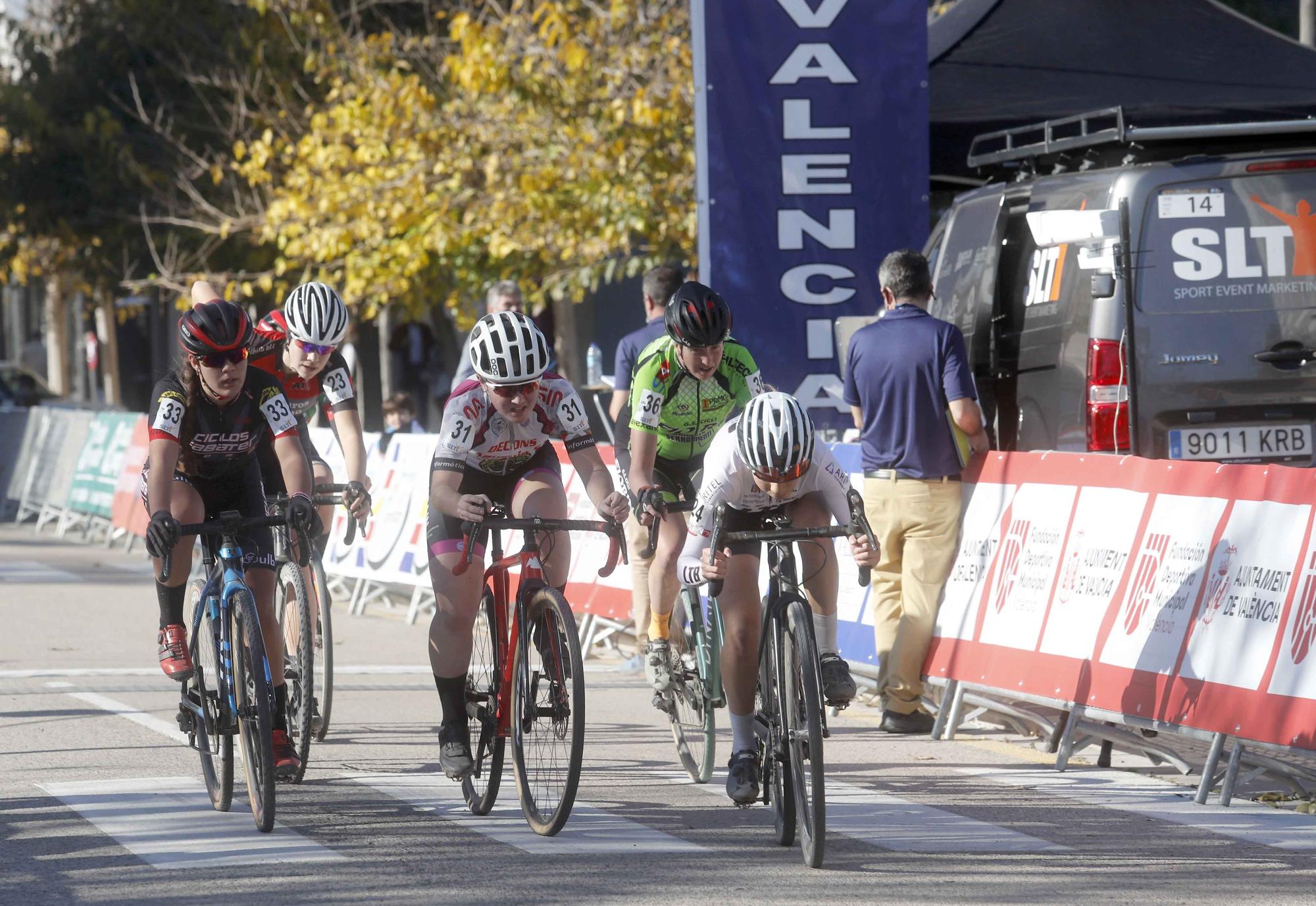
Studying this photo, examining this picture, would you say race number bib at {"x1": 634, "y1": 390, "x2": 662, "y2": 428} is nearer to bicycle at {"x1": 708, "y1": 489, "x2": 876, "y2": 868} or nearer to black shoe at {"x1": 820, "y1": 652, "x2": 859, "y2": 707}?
bicycle at {"x1": 708, "y1": 489, "x2": 876, "y2": 868}

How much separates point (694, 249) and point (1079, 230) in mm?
10299

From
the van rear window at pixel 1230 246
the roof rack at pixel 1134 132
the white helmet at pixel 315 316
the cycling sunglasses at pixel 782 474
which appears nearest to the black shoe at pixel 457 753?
the cycling sunglasses at pixel 782 474

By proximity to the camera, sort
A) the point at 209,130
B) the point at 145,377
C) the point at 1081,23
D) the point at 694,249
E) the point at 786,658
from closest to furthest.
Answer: the point at 786,658, the point at 1081,23, the point at 694,249, the point at 209,130, the point at 145,377

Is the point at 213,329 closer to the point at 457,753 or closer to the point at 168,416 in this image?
the point at 168,416

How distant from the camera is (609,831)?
720 cm

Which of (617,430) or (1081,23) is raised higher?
(1081,23)

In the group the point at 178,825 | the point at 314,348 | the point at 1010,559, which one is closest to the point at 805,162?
the point at 1010,559

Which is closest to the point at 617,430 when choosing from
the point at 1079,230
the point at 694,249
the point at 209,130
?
the point at 1079,230

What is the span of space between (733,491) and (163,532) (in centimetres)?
194

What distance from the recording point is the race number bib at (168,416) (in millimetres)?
7395

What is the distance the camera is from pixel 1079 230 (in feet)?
30.9

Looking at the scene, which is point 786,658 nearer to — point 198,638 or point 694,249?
point 198,638

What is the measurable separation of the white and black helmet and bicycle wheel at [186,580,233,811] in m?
1.38

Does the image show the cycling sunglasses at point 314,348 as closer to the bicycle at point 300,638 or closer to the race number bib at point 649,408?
the bicycle at point 300,638
